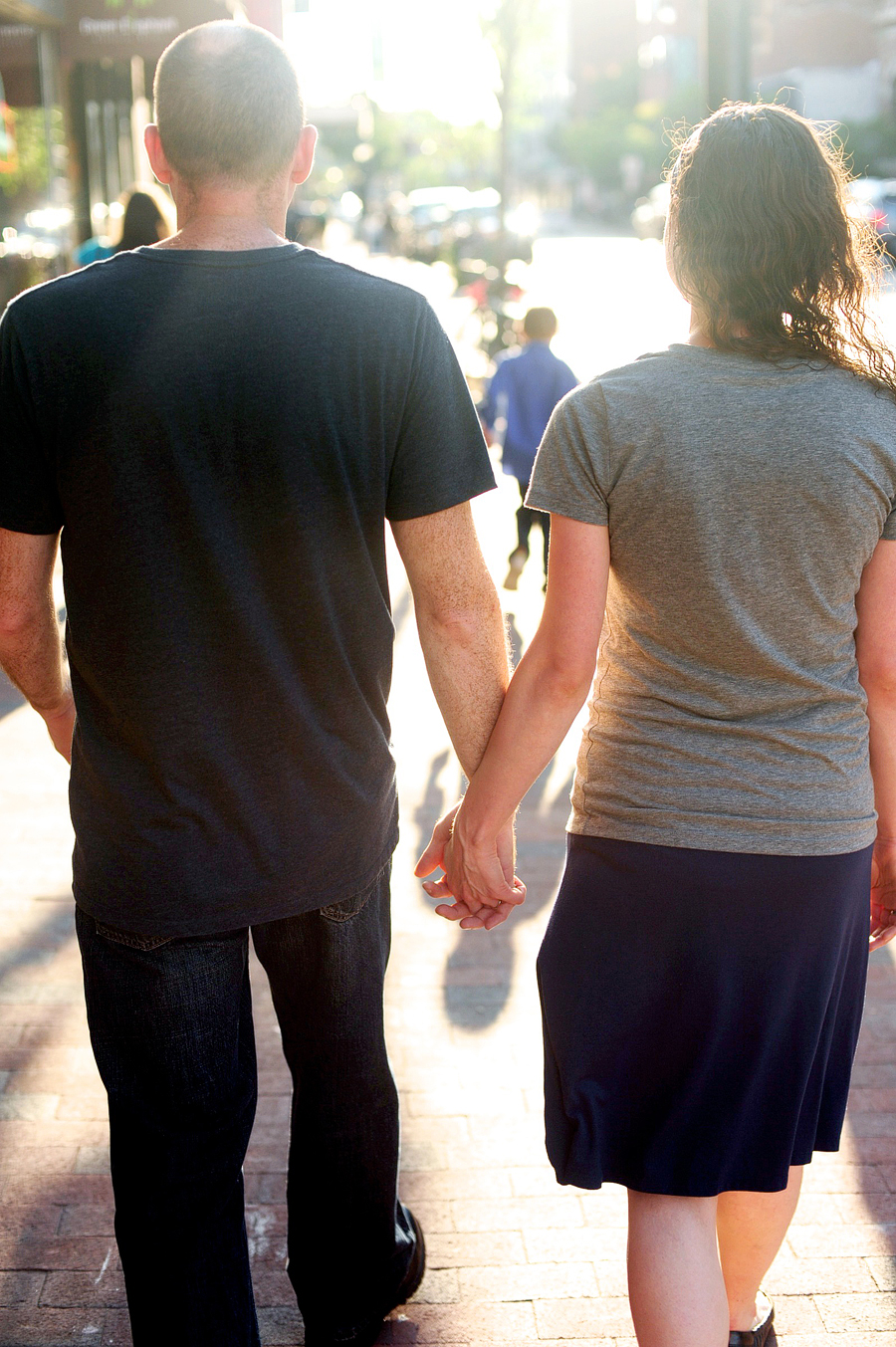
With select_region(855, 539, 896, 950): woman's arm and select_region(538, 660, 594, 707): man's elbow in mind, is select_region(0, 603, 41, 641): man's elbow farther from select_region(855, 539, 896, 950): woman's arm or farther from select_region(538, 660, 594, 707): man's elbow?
select_region(855, 539, 896, 950): woman's arm

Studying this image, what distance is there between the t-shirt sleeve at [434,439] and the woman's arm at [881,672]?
1.96 ft

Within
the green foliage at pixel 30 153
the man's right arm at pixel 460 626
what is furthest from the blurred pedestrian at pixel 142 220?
the green foliage at pixel 30 153

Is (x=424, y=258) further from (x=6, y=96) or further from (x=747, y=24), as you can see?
(x=747, y=24)

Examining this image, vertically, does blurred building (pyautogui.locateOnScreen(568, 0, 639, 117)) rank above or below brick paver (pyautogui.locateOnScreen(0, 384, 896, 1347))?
above

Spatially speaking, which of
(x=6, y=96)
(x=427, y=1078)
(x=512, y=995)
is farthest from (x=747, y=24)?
(x=6, y=96)

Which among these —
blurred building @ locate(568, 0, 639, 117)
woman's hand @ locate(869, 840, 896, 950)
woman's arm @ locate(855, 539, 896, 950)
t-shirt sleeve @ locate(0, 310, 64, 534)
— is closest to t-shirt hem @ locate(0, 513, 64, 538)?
t-shirt sleeve @ locate(0, 310, 64, 534)

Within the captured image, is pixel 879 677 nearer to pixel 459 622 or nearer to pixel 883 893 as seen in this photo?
pixel 883 893

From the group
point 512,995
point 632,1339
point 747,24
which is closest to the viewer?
point 632,1339

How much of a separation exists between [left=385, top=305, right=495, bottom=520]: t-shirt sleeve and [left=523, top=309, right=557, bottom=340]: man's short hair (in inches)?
230

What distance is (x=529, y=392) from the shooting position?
7.88 metres

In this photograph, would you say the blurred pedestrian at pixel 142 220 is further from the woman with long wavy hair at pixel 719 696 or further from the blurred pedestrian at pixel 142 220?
the woman with long wavy hair at pixel 719 696

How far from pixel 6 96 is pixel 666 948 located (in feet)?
49.0

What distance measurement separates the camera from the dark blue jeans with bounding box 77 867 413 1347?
2062 millimetres

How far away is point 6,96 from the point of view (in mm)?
14617
